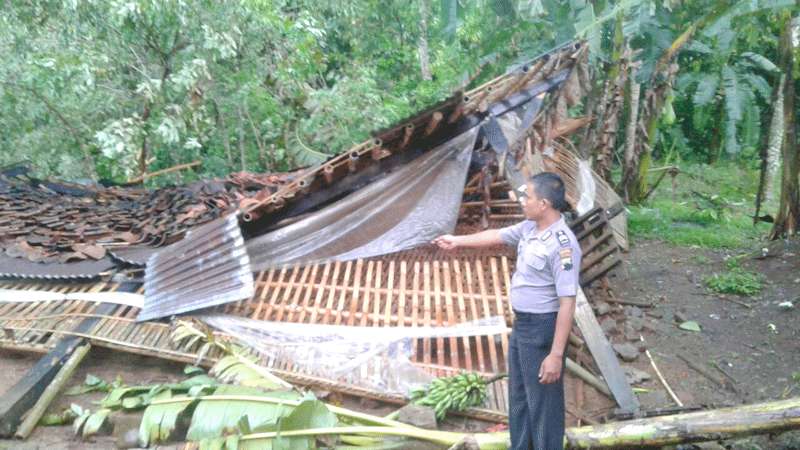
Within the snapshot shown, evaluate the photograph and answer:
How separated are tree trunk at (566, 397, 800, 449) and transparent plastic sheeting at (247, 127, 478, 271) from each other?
253 cm

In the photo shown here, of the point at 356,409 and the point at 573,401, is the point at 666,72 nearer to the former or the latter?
the point at 573,401

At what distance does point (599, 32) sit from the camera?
16.8ft

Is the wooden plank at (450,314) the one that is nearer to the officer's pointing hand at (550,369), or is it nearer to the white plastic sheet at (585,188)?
the officer's pointing hand at (550,369)

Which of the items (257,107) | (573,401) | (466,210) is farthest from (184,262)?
(257,107)

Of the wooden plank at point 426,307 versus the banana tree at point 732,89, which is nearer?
the wooden plank at point 426,307

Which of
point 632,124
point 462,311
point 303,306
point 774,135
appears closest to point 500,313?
point 462,311

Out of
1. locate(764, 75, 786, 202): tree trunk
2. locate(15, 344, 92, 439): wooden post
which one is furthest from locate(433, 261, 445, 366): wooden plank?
locate(764, 75, 786, 202): tree trunk

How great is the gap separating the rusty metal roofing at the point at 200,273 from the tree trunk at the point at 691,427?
2.70 m

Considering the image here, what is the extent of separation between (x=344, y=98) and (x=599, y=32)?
461 centimetres

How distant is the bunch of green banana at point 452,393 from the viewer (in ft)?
12.6

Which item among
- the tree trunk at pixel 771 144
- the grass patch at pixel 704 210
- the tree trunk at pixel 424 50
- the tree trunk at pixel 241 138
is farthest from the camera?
A: the tree trunk at pixel 424 50

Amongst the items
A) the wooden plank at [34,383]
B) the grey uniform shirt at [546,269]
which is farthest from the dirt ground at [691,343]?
the grey uniform shirt at [546,269]

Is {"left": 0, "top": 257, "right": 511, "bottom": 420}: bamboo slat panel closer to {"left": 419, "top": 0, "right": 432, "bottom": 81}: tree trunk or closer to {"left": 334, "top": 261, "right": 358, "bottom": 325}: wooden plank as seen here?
{"left": 334, "top": 261, "right": 358, "bottom": 325}: wooden plank

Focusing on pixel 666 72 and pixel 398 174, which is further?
pixel 666 72
